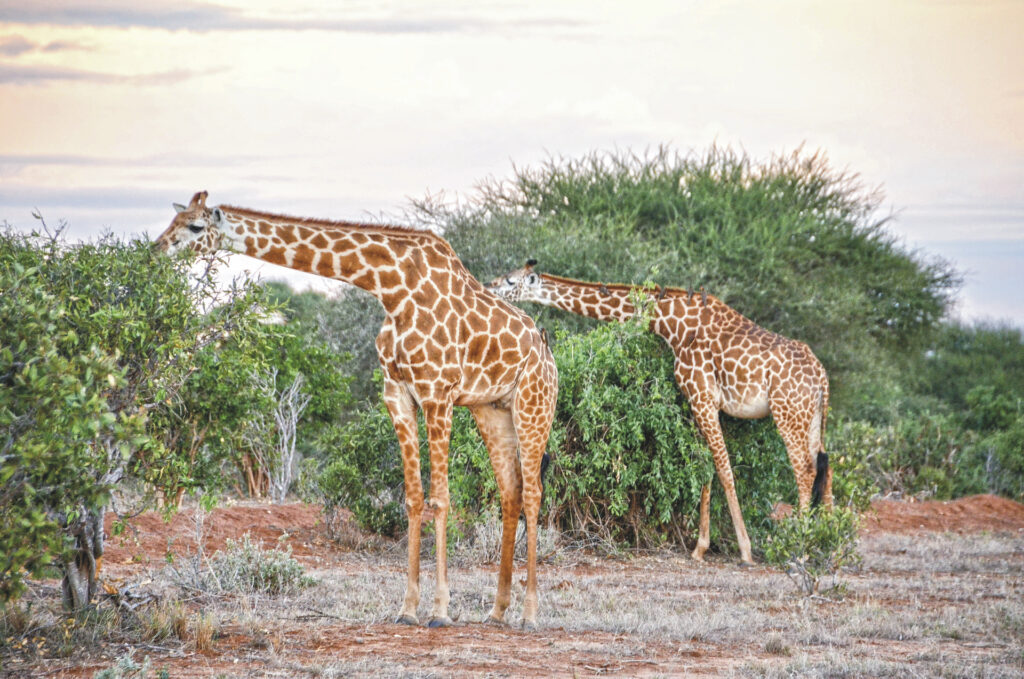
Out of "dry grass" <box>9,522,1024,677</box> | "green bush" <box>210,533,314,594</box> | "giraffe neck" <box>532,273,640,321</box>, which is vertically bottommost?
"dry grass" <box>9,522,1024,677</box>

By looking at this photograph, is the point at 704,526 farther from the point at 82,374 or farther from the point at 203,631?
the point at 82,374

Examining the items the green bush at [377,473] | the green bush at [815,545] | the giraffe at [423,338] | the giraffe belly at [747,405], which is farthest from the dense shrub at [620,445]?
the giraffe at [423,338]

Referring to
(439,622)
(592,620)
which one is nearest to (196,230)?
(439,622)

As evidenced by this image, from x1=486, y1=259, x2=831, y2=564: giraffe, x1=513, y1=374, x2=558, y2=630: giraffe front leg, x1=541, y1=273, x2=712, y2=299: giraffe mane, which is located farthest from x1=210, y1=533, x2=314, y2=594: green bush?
x1=541, y1=273, x2=712, y2=299: giraffe mane

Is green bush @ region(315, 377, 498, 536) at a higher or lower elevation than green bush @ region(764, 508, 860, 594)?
higher

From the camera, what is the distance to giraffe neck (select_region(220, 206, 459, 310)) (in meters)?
7.32

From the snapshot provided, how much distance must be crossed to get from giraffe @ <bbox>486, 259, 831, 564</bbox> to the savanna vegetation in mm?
251

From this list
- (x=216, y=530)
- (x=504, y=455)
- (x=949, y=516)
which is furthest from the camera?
(x=949, y=516)

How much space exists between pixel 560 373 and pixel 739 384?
6.21 ft

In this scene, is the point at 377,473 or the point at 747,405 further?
the point at 747,405

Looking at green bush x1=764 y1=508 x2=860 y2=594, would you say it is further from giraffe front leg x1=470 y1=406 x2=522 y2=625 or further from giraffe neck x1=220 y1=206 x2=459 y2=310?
giraffe neck x1=220 y1=206 x2=459 y2=310

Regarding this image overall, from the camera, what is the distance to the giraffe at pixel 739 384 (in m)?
11.4

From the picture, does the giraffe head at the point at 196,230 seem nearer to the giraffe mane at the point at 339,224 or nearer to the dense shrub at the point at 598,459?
the giraffe mane at the point at 339,224

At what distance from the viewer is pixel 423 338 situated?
7.39 meters
